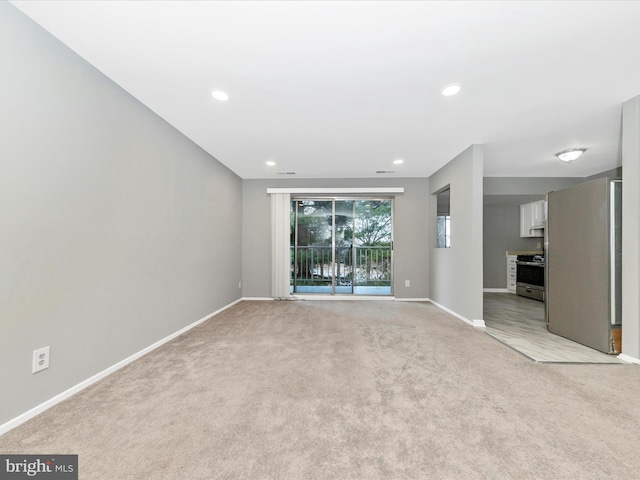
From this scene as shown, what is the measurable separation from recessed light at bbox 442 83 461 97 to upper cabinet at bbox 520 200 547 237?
16.7 feet

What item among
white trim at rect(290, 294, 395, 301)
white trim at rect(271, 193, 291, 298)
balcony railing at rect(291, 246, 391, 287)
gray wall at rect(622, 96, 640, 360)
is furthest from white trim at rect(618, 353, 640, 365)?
white trim at rect(271, 193, 291, 298)

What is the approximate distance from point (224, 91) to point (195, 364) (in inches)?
92.4

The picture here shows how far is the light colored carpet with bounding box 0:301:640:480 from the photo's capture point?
1210mm

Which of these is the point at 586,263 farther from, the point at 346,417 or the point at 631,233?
the point at 346,417

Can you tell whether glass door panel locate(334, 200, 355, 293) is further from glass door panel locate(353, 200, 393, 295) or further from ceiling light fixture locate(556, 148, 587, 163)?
ceiling light fixture locate(556, 148, 587, 163)

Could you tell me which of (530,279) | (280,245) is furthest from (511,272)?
(280,245)

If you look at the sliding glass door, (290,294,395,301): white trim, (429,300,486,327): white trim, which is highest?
the sliding glass door

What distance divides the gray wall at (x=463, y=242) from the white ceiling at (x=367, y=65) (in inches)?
18.5

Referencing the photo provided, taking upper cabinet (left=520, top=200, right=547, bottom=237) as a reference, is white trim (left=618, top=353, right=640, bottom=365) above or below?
below

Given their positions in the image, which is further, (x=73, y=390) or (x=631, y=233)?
(x=631, y=233)

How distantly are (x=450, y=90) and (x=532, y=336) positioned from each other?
2851 mm

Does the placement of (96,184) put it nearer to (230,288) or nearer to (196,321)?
(196,321)

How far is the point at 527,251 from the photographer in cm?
635

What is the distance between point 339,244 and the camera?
5.41 metres
